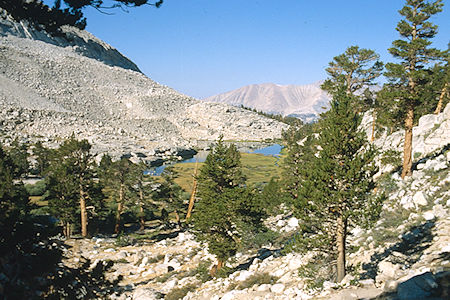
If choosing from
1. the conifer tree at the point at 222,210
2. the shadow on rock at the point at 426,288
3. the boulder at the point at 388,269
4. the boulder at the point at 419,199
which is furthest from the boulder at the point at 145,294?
the boulder at the point at 419,199

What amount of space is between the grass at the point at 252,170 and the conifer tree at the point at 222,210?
3731cm

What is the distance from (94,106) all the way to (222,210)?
118 m

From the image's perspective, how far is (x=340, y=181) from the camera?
42.1 feet

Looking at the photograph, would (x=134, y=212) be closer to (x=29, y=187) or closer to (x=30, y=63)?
(x=29, y=187)

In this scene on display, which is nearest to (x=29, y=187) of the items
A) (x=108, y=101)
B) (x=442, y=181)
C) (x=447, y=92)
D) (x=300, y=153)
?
(x=300, y=153)

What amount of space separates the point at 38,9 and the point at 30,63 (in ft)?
447

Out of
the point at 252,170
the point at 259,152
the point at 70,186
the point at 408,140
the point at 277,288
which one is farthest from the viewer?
the point at 259,152

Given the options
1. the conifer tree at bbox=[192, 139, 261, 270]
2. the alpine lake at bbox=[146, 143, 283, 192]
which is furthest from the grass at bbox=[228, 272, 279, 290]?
the alpine lake at bbox=[146, 143, 283, 192]

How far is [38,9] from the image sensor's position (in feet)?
30.0

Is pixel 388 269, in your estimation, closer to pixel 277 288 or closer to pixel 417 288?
pixel 417 288

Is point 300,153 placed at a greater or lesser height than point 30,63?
lesser

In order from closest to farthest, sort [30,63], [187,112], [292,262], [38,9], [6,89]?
[38,9]
[292,262]
[6,89]
[30,63]
[187,112]

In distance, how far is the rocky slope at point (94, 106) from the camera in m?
92.9

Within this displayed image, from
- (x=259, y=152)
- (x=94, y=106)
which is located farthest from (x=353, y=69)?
(x=94, y=106)
